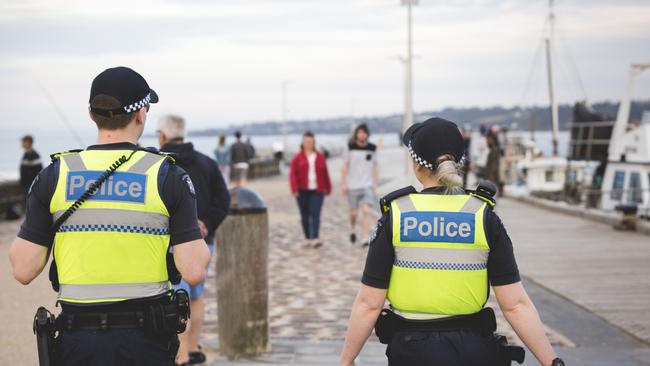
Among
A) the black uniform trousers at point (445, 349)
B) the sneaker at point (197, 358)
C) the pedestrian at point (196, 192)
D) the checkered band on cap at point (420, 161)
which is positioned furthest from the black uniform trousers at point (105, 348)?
the sneaker at point (197, 358)

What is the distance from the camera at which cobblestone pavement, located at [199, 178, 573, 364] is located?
7.92m

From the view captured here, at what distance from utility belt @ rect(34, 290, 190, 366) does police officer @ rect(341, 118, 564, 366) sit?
816 mm

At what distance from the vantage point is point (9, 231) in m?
18.9

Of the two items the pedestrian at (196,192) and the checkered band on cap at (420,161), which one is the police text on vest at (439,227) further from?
the pedestrian at (196,192)

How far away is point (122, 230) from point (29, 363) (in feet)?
13.2

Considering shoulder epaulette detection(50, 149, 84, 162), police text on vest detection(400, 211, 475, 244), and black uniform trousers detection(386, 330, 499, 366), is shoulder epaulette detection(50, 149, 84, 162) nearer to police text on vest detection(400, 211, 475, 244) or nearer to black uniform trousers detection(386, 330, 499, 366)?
police text on vest detection(400, 211, 475, 244)

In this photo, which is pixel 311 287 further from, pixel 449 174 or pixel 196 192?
pixel 449 174

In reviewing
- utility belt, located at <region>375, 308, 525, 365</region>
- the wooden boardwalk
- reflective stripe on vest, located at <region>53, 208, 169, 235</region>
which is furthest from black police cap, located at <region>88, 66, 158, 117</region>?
the wooden boardwalk

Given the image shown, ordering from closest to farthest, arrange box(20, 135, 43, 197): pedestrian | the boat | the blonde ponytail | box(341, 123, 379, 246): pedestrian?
the blonde ponytail, box(341, 123, 379, 246): pedestrian, box(20, 135, 43, 197): pedestrian, the boat

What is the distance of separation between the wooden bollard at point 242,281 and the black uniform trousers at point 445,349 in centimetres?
359

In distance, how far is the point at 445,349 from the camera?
11.0ft

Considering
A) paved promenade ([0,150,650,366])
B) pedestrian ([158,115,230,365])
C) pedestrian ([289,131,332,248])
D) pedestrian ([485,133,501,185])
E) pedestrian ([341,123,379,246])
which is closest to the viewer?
pedestrian ([158,115,230,365])

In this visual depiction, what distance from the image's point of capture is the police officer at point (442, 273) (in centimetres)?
340

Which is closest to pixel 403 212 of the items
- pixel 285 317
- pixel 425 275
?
pixel 425 275
